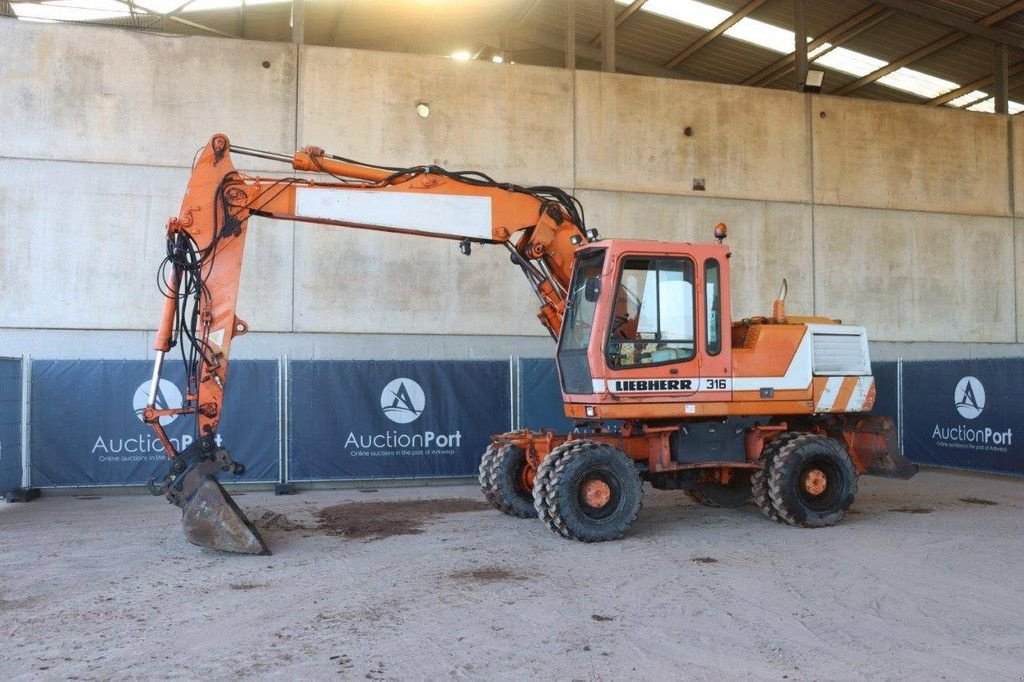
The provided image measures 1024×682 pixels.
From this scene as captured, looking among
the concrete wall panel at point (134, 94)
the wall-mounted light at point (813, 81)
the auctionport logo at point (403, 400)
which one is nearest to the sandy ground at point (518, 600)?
the auctionport logo at point (403, 400)

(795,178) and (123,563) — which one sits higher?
(795,178)

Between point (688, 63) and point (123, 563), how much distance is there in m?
18.0

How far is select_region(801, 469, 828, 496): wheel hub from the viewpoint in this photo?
903 centimetres

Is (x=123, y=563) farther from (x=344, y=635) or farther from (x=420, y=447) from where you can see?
(x=420, y=447)

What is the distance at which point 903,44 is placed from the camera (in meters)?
18.9

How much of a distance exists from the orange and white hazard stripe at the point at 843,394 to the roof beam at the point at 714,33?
11113mm

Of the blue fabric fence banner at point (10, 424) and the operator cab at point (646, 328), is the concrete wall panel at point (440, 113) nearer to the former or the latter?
the blue fabric fence banner at point (10, 424)

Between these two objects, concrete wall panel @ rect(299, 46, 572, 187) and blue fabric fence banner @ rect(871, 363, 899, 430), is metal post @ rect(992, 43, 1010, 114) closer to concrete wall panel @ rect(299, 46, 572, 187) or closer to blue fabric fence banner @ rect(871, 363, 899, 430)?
blue fabric fence banner @ rect(871, 363, 899, 430)

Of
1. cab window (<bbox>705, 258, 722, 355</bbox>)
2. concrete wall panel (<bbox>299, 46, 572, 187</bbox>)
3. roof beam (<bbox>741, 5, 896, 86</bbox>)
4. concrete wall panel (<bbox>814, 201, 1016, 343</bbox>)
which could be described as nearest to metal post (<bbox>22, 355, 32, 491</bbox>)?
concrete wall panel (<bbox>299, 46, 572, 187</bbox>)

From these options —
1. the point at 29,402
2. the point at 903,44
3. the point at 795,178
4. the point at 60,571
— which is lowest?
the point at 60,571

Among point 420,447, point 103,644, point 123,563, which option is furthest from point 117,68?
point 103,644

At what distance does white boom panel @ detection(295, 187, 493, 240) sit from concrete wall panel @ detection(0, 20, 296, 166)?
574 centimetres

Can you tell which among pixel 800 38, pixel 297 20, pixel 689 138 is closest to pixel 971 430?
pixel 689 138

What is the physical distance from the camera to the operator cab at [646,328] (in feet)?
27.7
